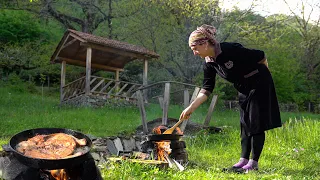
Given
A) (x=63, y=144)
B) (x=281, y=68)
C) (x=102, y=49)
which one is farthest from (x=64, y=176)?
(x=281, y=68)

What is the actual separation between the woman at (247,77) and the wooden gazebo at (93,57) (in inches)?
429

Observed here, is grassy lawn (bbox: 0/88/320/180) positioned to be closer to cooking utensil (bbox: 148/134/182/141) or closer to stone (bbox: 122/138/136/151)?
cooking utensil (bbox: 148/134/182/141)

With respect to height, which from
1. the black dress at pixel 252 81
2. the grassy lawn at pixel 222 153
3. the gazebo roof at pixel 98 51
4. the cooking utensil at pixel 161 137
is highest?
the gazebo roof at pixel 98 51

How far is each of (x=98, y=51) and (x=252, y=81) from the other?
12950 mm

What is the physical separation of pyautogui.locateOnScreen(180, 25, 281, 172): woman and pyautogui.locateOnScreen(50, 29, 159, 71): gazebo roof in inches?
429

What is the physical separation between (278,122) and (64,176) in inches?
91.0

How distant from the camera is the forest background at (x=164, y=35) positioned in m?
17.8

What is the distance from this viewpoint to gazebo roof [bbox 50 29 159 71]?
1432 cm

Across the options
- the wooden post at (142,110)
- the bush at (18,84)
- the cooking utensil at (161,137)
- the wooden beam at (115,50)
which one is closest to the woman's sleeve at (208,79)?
the cooking utensil at (161,137)

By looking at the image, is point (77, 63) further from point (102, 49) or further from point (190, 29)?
point (190, 29)

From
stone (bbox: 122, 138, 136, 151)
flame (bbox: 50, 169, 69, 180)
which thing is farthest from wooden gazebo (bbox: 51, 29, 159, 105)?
flame (bbox: 50, 169, 69, 180)

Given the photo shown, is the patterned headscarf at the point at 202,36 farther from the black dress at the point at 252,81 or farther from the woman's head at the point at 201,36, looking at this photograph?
the black dress at the point at 252,81

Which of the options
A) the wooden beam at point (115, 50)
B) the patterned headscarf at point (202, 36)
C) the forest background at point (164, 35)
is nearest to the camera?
the patterned headscarf at point (202, 36)

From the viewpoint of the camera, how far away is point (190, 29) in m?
17.9
